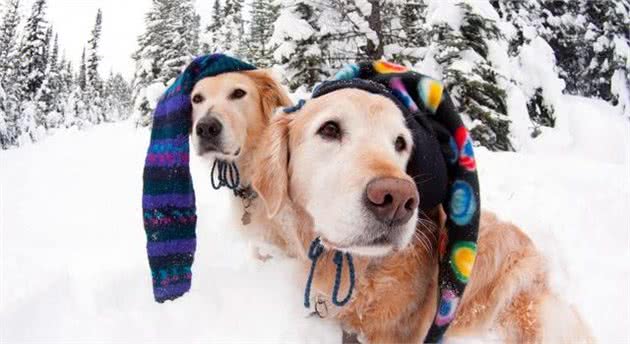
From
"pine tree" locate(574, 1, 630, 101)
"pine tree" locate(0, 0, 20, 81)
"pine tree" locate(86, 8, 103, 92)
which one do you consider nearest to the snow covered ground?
"pine tree" locate(574, 1, 630, 101)

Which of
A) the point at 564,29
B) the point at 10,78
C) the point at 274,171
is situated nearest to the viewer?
the point at 274,171

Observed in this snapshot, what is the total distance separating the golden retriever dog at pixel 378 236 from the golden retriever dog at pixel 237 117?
4.01 ft

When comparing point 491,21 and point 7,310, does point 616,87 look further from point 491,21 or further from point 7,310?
point 7,310

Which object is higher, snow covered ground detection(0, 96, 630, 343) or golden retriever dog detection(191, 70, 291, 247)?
golden retriever dog detection(191, 70, 291, 247)

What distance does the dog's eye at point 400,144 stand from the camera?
89.8 inches

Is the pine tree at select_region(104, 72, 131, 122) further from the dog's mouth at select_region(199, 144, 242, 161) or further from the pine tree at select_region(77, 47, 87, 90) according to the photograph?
the dog's mouth at select_region(199, 144, 242, 161)

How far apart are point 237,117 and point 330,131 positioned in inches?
70.6

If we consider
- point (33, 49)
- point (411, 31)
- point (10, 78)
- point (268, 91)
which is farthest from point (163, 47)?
point (268, 91)

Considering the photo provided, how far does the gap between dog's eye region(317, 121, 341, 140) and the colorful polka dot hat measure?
0.38 m

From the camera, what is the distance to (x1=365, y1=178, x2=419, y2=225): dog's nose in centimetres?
166

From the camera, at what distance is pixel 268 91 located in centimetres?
421

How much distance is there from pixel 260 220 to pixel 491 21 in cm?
790

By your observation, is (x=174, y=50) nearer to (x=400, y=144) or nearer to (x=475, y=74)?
(x=475, y=74)

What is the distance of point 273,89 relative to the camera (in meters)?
4.23
